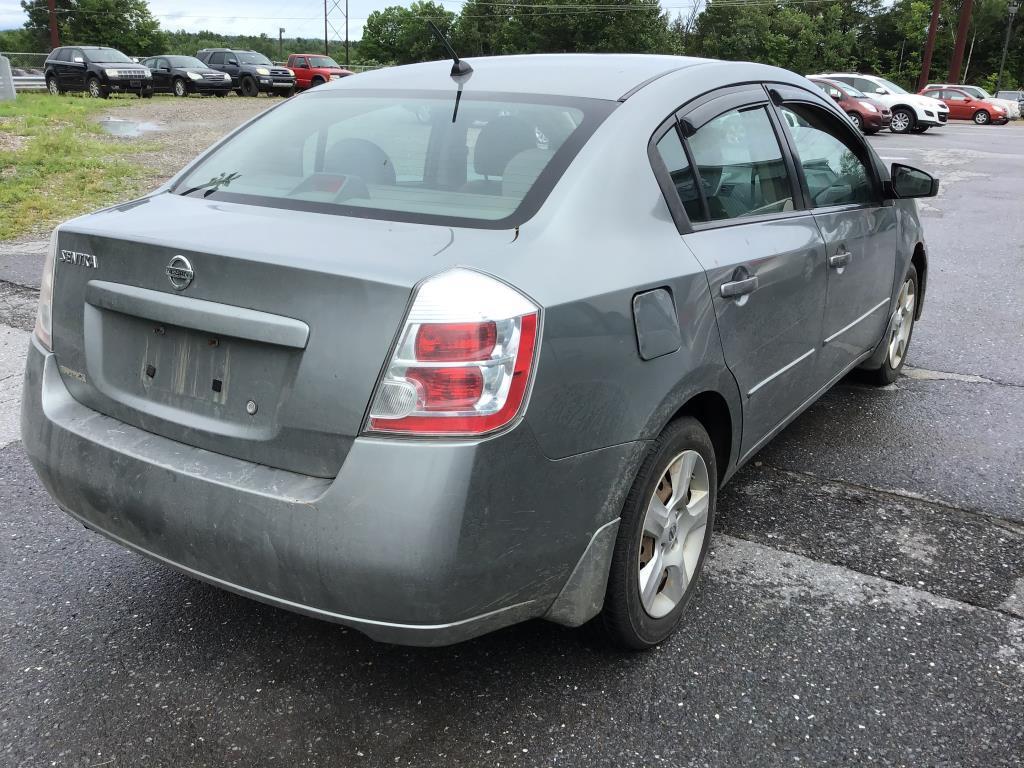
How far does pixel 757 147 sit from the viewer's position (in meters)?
3.25

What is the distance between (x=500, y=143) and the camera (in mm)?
2650

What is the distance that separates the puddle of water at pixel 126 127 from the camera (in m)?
16.8

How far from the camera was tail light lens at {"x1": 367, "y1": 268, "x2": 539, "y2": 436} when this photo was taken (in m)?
1.97

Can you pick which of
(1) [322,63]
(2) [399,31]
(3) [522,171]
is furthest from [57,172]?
(2) [399,31]

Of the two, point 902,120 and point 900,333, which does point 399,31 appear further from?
point 900,333

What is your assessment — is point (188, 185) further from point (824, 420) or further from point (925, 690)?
point (824, 420)

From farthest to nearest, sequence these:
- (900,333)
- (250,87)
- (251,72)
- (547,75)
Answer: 1. (250,87)
2. (251,72)
3. (900,333)
4. (547,75)

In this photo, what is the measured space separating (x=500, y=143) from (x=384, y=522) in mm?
1217

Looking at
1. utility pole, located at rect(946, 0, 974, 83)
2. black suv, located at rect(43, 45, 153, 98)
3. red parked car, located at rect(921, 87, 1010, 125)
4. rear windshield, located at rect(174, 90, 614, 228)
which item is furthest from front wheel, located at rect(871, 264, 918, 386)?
utility pole, located at rect(946, 0, 974, 83)

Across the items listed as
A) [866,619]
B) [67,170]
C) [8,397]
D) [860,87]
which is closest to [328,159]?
[866,619]

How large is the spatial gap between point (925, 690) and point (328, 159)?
2.27m

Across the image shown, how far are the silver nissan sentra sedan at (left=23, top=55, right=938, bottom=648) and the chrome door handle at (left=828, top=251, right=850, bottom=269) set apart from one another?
15.0 inches

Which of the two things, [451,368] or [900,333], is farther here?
[900,333]

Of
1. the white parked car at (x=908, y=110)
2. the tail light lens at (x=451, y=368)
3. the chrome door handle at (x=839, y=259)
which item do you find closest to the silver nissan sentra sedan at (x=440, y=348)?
the tail light lens at (x=451, y=368)
